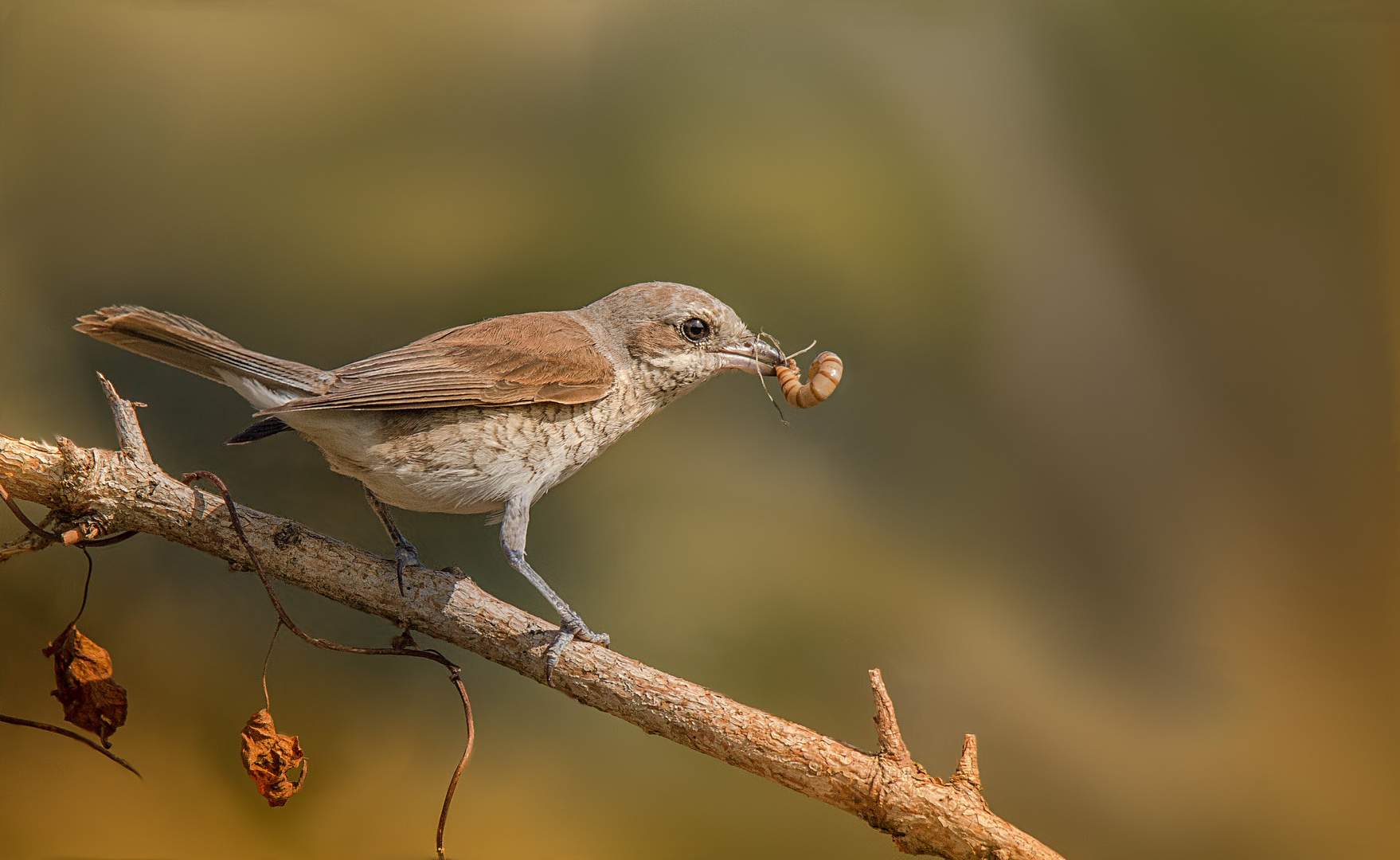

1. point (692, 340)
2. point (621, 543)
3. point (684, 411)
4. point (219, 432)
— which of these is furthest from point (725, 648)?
point (219, 432)

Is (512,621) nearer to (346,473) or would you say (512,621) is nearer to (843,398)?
(346,473)

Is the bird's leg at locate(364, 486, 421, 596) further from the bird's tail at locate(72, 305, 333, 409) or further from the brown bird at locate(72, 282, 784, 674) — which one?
the bird's tail at locate(72, 305, 333, 409)

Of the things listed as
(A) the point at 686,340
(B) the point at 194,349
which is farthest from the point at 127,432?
(A) the point at 686,340

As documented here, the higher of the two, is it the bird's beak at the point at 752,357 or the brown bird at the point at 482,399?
the bird's beak at the point at 752,357

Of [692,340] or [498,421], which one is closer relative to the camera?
[498,421]

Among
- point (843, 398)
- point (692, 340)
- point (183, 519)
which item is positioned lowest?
point (183, 519)

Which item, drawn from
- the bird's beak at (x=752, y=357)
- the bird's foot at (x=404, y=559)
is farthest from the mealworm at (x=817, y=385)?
the bird's foot at (x=404, y=559)

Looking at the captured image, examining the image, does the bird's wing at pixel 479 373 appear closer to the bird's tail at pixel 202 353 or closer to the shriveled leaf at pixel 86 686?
the bird's tail at pixel 202 353
